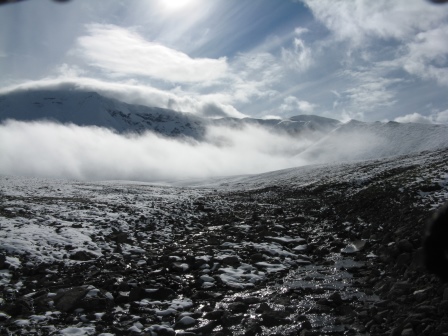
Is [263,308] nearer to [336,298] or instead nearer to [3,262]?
[336,298]

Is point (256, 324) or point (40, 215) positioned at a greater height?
point (40, 215)

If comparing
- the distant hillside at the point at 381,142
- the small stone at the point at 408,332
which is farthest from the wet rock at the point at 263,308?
the distant hillside at the point at 381,142

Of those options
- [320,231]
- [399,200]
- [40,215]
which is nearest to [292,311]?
[320,231]

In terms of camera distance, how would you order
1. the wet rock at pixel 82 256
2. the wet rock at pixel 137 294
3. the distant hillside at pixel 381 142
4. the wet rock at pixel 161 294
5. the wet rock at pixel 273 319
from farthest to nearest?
the distant hillside at pixel 381 142, the wet rock at pixel 82 256, the wet rock at pixel 161 294, the wet rock at pixel 137 294, the wet rock at pixel 273 319

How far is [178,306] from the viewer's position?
887 cm

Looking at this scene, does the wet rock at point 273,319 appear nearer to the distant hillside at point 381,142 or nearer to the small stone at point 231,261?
the small stone at point 231,261

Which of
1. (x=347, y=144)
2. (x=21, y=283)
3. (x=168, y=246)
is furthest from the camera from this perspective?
(x=347, y=144)

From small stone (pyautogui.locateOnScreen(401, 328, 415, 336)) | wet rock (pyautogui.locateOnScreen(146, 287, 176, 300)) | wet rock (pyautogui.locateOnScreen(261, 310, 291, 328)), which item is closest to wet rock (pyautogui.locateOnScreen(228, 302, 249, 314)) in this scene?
wet rock (pyautogui.locateOnScreen(261, 310, 291, 328))

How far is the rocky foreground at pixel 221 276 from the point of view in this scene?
25.2 ft

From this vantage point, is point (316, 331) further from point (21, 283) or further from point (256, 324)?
point (21, 283)

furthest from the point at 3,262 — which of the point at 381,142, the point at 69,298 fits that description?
the point at 381,142

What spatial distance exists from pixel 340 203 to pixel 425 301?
1721 centimetres

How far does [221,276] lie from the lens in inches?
428

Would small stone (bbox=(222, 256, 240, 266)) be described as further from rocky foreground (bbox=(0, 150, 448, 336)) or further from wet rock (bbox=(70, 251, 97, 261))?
wet rock (bbox=(70, 251, 97, 261))
